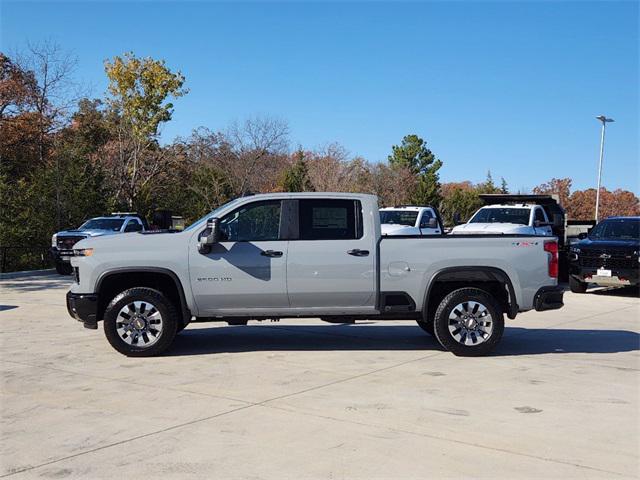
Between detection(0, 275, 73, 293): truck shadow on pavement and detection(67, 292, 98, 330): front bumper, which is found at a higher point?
detection(67, 292, 98, 330): front bumper

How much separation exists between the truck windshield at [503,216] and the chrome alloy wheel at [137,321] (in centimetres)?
A: 1287

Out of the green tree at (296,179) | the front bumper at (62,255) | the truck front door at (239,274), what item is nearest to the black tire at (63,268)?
the front bumper at (62,255)

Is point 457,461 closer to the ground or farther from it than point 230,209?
closer to the ground

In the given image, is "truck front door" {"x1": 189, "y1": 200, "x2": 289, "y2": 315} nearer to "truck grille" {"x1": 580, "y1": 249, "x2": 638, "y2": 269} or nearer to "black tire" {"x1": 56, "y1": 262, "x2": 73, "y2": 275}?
"truck grille" {"x1": 580, "y1": 249, "x2": 638, "y2": 269}

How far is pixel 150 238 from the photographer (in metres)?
8.19

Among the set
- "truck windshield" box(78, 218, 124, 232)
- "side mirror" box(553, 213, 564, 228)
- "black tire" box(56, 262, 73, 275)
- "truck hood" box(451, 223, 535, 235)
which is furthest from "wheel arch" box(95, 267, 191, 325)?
"side mirror" box(553, 213, 564, 228)

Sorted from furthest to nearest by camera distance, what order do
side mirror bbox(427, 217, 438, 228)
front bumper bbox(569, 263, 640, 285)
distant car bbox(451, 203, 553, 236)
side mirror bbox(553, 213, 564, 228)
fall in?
1. side mirror bbox(553, 213, 564, 228)
2. side mirror bbox(427, 217, 438, 228)
3. distant car bbox(451, 203, 553, 236)
4. front bumper bbox(569, 263, 640, 285)

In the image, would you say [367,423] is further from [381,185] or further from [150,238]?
[381,185]

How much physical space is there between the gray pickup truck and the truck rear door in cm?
1

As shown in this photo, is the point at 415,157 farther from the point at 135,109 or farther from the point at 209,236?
the point at 209,236

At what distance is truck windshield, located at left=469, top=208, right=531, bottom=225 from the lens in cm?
1902

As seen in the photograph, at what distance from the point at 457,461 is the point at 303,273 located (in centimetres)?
381

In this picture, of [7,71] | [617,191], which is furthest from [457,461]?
[617,191]

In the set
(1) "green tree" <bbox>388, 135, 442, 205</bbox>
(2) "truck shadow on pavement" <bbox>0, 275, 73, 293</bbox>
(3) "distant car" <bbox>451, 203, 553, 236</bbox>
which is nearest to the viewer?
(2) "truck shadow on pavement" <bbox>0, 275, 73, 293</bbox>
